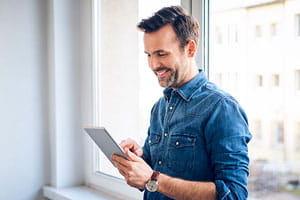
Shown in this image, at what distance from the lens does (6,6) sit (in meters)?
2.12

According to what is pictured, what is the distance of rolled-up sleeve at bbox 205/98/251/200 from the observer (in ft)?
3.19

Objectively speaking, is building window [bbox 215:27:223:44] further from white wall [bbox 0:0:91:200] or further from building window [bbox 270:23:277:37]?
white wall [bbox 0:0:91:200]

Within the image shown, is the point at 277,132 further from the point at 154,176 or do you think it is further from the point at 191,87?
the point at 154,176

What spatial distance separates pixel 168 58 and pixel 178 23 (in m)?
0.11

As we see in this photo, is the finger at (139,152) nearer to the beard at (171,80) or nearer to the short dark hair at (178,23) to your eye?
the beard at (171,80)

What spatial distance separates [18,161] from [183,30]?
148cm

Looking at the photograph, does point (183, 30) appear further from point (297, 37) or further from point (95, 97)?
point (95, 97)

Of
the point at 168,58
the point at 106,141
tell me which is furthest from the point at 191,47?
the point at 106,141

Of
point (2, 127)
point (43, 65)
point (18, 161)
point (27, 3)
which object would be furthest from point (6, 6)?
point (18, 161)

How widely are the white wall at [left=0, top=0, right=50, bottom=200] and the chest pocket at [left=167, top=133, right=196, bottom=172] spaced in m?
1.32

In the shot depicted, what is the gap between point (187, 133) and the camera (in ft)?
3.54

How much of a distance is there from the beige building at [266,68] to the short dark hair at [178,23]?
27 cm

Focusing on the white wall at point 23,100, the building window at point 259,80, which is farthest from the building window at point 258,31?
the white wall at point 23,100

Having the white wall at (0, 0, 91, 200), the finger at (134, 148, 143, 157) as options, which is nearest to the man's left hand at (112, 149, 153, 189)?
the finger at (134, 148, 143, 157)
